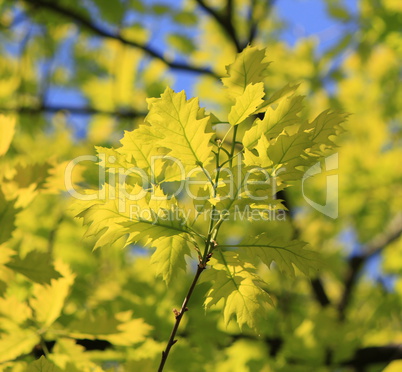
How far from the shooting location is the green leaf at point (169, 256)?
2.63 ft

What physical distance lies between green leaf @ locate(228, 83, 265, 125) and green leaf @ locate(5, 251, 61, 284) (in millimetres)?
553

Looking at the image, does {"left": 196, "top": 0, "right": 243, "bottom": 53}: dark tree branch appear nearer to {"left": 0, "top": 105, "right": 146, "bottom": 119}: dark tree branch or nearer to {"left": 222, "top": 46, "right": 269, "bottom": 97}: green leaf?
{"left": 0, "top": 105, "right": 146, "bottom": 119}: dark tree branch

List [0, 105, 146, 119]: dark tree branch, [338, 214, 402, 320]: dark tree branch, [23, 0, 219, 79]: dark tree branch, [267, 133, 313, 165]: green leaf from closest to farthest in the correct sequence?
1. [267, 133, 313, 165]: green leaf
2. [23, 0, 219, 79]: dark tree branch
3. [0, 105, 146, 119]: dark tree branch
4. [338, 214, 402, 320]: dark tree branch

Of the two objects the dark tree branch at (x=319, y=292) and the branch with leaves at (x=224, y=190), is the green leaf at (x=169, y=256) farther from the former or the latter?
the dark tree branch at (x=319, y=292)

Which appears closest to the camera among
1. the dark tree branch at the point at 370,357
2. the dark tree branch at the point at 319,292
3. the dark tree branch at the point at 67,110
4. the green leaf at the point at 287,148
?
the green leaf at the point at 287,148

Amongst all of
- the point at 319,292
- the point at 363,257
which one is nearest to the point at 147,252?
the point at 319,292

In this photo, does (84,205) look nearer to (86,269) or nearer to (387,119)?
(86,269)

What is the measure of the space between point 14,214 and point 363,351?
4.36ft

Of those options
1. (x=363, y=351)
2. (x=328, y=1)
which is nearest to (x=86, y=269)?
(x=363, y=351)

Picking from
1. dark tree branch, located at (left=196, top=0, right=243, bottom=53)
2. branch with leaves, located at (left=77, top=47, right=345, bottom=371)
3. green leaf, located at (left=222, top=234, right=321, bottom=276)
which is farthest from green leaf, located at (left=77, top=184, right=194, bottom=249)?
dark tree branch, located at (left=196, top=0, right=243, bottom=53)

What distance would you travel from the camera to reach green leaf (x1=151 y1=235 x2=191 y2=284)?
0.80 metres

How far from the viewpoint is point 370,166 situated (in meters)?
3.60

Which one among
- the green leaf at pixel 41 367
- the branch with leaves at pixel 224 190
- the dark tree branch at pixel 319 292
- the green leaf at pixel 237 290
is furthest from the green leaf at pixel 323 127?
the dark tree branch at pixel 319 292

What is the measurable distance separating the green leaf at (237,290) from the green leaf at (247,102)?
10.1 inches
